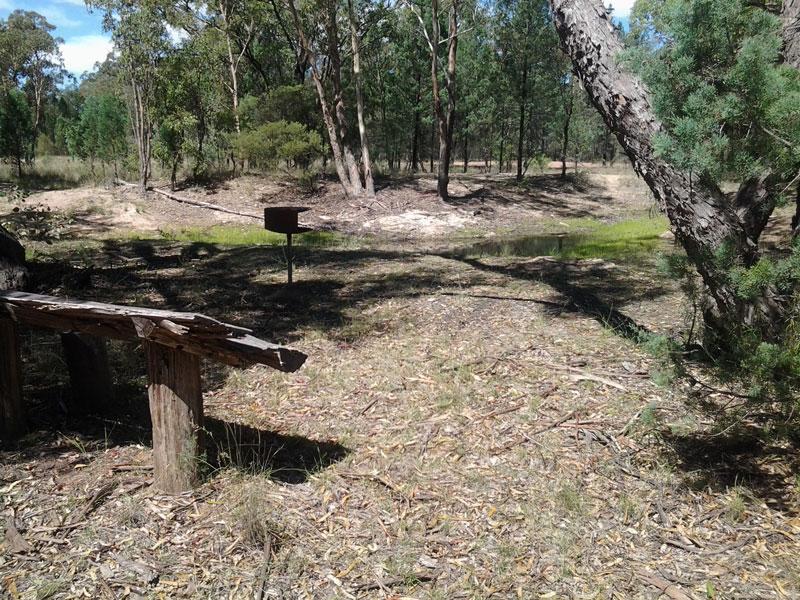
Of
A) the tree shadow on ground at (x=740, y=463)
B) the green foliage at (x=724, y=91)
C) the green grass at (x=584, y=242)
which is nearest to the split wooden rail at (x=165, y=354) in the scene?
the green foliage at (x=724, y=91)

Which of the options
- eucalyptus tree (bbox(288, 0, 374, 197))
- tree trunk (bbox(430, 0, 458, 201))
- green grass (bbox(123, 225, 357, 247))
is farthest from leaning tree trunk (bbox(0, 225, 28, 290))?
tree trunk (bbox(430, 0, 458, 201))

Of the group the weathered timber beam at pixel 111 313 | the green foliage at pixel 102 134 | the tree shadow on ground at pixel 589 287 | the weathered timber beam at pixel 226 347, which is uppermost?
the green foliage at pixel 102 134

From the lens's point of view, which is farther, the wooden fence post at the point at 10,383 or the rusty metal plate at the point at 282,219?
the rusty metal plate at the point at 282,219

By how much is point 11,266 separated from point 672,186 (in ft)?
17.3

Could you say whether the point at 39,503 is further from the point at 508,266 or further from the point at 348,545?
the point at 508,266

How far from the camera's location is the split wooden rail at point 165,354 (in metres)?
3.28

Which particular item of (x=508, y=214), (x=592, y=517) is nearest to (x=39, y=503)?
(x=592, y=517)

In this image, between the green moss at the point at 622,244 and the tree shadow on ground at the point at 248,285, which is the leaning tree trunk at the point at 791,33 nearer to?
the tree shadow on ground at the point at 248,285

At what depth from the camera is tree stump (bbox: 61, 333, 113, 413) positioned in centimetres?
442

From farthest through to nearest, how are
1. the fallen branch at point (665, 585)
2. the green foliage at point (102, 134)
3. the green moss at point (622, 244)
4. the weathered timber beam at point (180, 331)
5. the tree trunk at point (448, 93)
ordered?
the green foliage at point (102, 134) < the tree trunk at point (448, 93) < the green moss at point (622, 244) < the weathered timber beam at point (180, 331) < the fallen branch at point (665, 585)

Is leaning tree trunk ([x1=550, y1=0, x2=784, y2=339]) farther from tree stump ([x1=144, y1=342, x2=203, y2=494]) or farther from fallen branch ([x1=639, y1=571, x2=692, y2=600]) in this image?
tree stump ([x1=144, y1=342, x2=203, y2=494])

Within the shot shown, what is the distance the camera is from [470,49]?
32.1m

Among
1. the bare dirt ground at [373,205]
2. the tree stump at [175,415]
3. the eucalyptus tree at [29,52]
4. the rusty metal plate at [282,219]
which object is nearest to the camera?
the tree stump at [175,415]

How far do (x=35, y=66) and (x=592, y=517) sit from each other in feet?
173
